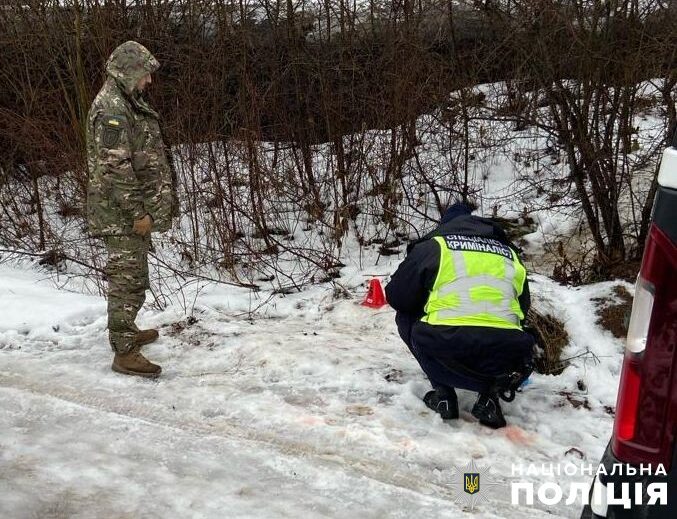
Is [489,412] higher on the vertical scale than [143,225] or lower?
lower

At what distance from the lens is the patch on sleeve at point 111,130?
12.9 feet

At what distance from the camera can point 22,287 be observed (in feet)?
19.9

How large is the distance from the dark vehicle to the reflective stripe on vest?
161 cm

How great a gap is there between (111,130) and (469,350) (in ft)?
8.07

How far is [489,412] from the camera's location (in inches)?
142

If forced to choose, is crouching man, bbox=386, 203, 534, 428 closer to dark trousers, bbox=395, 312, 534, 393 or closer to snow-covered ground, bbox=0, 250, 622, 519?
dark trousers, bbox=395, 312, 534, 393

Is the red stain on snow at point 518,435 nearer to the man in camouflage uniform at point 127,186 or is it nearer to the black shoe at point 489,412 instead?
the black shoe at point 489,412

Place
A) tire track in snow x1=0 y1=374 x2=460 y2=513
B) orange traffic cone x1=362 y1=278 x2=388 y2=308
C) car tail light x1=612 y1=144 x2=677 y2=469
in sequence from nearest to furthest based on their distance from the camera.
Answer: car tail light x1=612 y1=144 x2=677 y2=469
tire track in snow x1=0 y1=374 x2=460 y2=513
orange traffic cone x1=362 y1=278 x2=388 y2=308

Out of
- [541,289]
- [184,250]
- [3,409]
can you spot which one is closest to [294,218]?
[184,250]

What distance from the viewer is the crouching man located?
137 inches

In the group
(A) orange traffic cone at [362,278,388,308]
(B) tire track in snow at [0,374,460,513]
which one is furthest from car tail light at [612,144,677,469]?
(A) orange traffic cone at [362,278,388,308]
